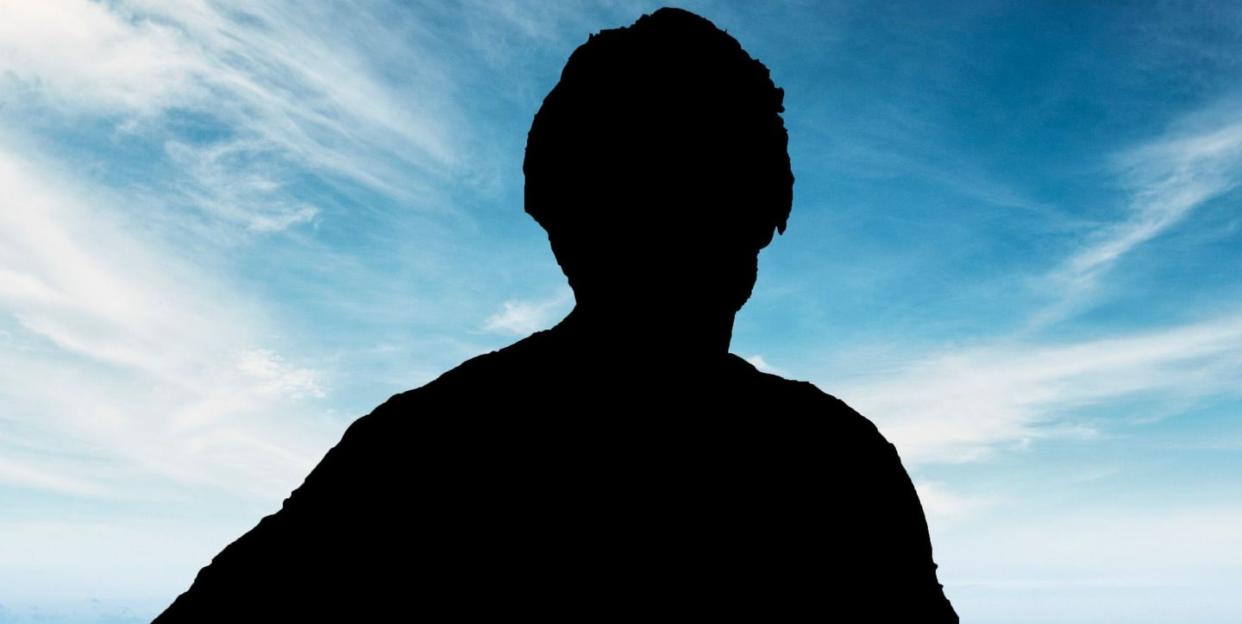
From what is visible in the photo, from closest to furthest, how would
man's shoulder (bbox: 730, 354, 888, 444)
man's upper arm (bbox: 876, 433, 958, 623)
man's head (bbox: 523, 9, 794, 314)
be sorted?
man's head (bbox: 523, 9, 794, 314)
man's upper arm (bbox: 876, 433, 958, 623)
man's shoulder (bbox: 730, 354, 888, 444)

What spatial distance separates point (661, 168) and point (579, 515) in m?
1.28

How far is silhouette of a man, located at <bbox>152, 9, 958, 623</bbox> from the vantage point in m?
2.78

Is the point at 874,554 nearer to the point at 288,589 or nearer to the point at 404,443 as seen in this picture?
the point at 404,443

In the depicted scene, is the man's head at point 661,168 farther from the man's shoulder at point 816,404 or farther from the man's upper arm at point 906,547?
the man's upper arm at point 906,547

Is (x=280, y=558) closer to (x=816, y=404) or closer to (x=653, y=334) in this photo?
(x=653, y=334)

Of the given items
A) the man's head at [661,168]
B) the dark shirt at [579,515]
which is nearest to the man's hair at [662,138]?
the man's head at [661,168]

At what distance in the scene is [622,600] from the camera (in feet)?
8.84

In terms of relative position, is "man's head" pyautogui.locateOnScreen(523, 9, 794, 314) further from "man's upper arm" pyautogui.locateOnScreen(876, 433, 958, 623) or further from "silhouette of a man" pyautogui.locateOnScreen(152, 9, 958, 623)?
"man's upper arm" pyautogui.locateOnScreen(876, 433, 958, 623)

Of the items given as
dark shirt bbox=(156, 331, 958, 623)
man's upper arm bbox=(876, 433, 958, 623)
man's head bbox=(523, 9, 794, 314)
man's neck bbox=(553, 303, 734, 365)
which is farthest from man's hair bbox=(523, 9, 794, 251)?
man's upper arm bbox=(876, 433, 958, 623)

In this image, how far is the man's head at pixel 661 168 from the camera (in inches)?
122

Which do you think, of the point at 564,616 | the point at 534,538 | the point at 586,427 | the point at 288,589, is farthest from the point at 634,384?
the point at 288,589

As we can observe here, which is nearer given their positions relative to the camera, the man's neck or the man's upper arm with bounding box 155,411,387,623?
the man's upper arm with bounding box 155,411,387,623

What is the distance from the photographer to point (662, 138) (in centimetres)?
314

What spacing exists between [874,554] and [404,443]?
1860mm
